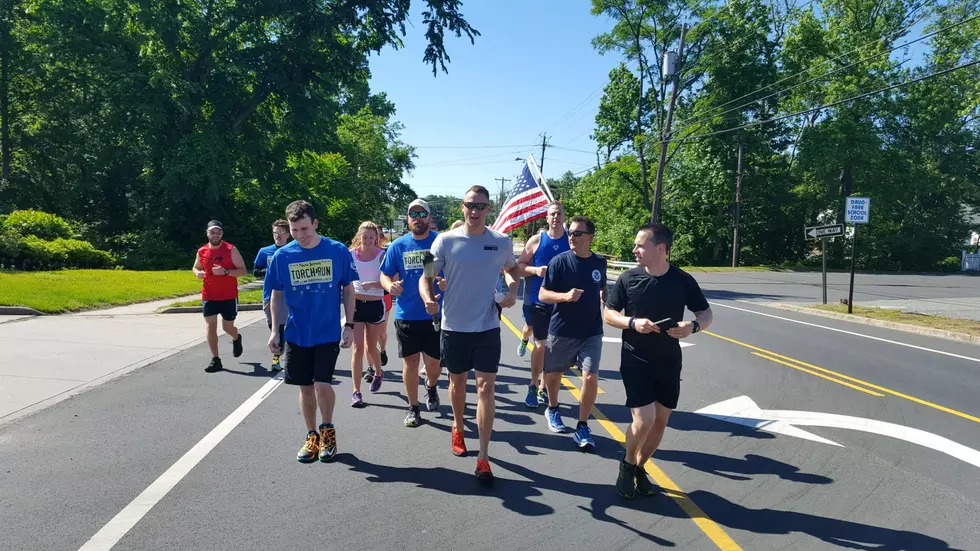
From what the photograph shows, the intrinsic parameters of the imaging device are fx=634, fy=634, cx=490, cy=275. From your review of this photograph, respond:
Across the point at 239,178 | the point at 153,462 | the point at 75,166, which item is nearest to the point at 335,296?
the point at 153,462

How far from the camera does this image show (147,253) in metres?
26.3

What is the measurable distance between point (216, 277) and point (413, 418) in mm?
3678

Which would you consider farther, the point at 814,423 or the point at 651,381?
the point at 814,423

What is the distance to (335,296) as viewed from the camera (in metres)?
4.91

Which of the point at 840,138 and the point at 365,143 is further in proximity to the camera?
the point at 365,143

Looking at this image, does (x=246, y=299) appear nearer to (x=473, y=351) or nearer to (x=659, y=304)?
(x=473, y=351)

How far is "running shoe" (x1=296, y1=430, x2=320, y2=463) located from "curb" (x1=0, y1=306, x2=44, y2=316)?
9.59m

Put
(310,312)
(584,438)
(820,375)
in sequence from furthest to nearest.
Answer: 1. (820,375)
2. (584,438)
3. (310,312)

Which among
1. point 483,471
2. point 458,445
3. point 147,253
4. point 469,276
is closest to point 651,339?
point 469,276

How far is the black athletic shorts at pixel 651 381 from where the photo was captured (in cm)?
412

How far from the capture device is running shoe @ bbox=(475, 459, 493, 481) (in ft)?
14.4

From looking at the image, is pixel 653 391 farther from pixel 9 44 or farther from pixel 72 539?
pixel 9 44

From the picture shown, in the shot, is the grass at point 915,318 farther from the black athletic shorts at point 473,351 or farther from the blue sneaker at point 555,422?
the black athletic shorts at point 473,351

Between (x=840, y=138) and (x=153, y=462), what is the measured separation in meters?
45.6
